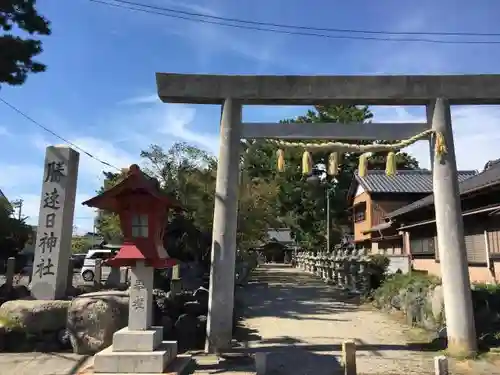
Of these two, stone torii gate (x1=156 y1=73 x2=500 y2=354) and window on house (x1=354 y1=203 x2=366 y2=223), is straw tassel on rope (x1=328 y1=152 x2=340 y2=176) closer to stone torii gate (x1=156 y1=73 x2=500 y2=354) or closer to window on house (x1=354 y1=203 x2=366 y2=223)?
stone torii gate (x1=156 y1=73 x2=500 y2=354)

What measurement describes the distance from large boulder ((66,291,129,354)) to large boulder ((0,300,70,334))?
755mm

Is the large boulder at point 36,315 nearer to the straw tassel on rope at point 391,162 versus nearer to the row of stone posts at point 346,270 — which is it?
the straw tassel on rope at point 391,162

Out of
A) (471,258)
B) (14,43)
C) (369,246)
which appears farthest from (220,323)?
(369,246)

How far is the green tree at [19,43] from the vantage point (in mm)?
11406

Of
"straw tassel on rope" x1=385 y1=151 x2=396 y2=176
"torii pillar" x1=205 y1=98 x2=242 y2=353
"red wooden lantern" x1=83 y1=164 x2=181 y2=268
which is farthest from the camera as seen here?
"straw tassel on rope" x1=385 y1=151 x2=396 y2=176

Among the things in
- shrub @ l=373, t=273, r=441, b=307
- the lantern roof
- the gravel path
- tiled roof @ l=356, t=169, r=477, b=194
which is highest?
tiled roof @ l=356, t=169, r=477, b=194

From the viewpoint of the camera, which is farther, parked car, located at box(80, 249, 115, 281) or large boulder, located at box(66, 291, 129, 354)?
parked car, located at box(80, 249, 115, 281)

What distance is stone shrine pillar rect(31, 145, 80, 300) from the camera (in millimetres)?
10141

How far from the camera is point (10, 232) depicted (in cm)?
2653

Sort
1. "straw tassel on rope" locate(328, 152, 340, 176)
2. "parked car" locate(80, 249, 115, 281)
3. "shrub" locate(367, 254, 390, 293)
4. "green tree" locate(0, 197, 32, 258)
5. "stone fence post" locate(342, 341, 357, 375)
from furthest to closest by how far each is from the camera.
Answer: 1. "green tree" locate(0, 197, 32, 258)
2. "parked car" locate(80, 249, 115, 281)
3. "shrub" locate(367, 254, 390, 293)
4. "straw tassel on rope" locate(328, 152, 340, 176)
5. "stone fence post" locate(342, 341, 357, 375)

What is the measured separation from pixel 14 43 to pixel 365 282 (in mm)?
14798

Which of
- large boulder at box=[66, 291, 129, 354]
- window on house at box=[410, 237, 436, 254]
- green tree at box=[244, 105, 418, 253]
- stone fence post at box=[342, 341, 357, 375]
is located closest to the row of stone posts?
window on house at box=[410, 237, 436, 254]

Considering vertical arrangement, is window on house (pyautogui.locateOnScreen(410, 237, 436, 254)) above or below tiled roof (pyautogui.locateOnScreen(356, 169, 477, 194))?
below

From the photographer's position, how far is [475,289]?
10211mm
